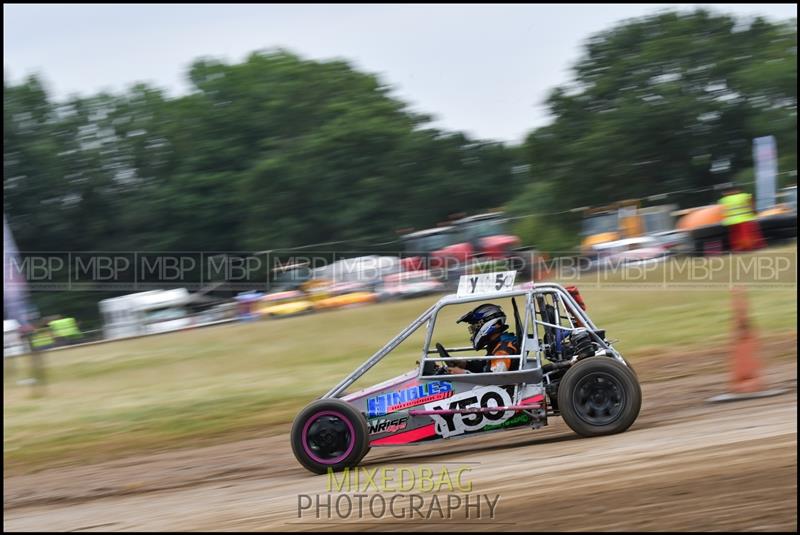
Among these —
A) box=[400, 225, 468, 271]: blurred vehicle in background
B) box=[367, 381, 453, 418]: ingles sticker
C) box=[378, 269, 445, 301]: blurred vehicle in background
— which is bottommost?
box=[367, 381, 453, 418]: ingles sticker

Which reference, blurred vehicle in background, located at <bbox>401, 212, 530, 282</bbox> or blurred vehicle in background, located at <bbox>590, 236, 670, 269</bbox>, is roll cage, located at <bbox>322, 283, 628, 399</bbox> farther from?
blurred vehicle in background, located at <bbox>590, 236, 670, 269</bbox>

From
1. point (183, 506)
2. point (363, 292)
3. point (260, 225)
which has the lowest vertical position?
point (183, 506)

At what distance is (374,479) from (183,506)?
137cm

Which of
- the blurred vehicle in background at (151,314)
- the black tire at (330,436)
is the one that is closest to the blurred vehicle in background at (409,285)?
the blurred vehicle in background at (151,314)

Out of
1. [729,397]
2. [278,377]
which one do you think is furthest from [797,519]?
[278,377]

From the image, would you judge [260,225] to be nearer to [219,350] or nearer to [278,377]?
[219,350]

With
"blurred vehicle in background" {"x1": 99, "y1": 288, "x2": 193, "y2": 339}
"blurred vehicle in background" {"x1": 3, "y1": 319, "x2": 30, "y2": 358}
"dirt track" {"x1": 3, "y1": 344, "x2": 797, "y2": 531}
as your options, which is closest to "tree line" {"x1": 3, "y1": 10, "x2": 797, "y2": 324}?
"blurred vehicle in background" {"x1": 99, "y1": 288, "x2": 193, "y2": 339}

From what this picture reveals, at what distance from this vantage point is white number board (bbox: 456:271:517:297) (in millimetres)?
7176

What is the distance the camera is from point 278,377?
42.0 ft

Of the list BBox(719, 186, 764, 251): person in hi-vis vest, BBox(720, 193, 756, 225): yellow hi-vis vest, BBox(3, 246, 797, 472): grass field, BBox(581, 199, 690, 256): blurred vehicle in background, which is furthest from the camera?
BBox(581, 199, 690, 256): blurred vehicle in background

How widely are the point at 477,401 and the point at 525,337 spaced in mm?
596

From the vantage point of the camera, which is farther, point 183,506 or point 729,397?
point 729,397

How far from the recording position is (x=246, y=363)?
14.3 meters

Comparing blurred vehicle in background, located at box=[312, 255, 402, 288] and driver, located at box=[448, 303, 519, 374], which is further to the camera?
blurred vehicle in background, located at box=[312, 255, 402, 288]
